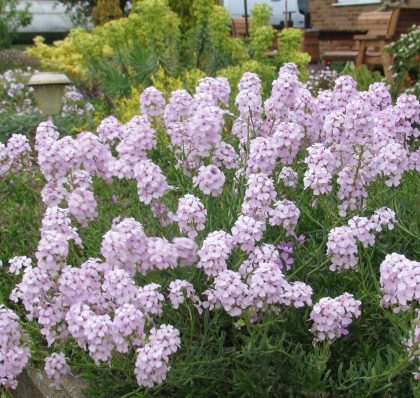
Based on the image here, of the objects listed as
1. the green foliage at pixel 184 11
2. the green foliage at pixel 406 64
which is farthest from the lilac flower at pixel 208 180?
the green foliage at pixel 184 11

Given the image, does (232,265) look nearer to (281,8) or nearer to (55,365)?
(55,365)

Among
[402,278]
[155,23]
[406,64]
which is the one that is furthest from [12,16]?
[402,278]

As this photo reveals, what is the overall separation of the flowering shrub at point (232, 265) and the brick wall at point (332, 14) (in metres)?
13.0

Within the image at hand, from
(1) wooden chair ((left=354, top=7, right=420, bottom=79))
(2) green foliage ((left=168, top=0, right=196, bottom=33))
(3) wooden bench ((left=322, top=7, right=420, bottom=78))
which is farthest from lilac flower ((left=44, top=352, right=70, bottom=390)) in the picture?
(2) green foliage ((left=168, top=0, right=196, bottom=33))

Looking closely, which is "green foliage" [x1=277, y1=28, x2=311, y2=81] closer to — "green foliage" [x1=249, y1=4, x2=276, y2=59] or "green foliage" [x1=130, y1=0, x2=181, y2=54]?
"green foliage" [x1=249, y1=4, x2=276, y2=59]

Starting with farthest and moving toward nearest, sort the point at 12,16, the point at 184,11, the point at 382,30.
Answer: the point at 12,16
the point at 184,11
the point at 382,30

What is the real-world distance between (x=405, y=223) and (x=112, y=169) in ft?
5.83

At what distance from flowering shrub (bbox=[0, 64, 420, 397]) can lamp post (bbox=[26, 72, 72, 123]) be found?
3891mm

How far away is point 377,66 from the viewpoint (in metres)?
10.0

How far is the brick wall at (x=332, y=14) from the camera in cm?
1502

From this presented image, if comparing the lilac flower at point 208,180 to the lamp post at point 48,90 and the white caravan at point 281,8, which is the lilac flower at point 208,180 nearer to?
the lamp post at point 48,90

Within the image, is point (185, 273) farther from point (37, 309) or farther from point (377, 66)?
point (377, 66)

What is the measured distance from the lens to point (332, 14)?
15609mm

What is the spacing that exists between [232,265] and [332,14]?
1480cm
